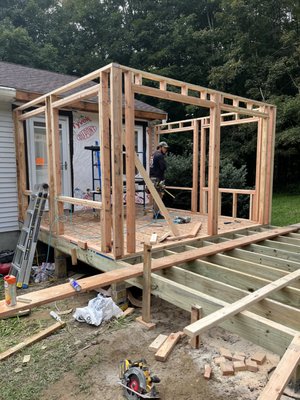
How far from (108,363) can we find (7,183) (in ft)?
15.3

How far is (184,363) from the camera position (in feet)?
9.14

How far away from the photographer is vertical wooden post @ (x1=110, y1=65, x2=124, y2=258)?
143 inches

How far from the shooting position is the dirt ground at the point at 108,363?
2.46m

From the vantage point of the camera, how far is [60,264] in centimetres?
539

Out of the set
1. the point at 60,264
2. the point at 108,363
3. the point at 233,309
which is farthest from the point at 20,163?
the point at 233,309

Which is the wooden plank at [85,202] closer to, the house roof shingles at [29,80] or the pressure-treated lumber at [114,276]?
the pressure-treated lumber at [114,276]

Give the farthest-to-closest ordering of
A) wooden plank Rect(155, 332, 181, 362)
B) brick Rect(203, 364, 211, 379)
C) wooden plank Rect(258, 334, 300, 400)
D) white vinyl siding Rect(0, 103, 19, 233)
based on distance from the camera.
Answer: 1. white vinyl siding Rect(0, 103, 19, 233)
2. wooden plank Rect(155, 332, 181, 362)
3. brick Rect(203, 364, 211, 379)
4. wooden plank Rect(258, 334, 300, 400)

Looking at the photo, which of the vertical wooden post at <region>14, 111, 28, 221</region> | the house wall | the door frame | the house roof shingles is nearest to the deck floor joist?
the vertical wooden post at <region>14, 111, 28, 221</region>

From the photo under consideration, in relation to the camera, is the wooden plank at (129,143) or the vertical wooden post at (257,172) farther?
the vertical wooden post at (257,172)

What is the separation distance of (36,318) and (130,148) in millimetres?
2459

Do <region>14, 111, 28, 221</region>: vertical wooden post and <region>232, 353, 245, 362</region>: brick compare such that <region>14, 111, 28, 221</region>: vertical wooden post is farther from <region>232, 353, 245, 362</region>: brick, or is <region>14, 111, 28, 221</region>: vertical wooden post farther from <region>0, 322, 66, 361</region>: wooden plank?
<region>232, 353, 245, 362</region>: brick

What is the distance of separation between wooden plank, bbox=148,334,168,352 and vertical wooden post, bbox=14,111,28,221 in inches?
166

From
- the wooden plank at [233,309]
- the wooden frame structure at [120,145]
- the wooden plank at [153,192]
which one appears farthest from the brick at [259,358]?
the wooden plank at [153,192]

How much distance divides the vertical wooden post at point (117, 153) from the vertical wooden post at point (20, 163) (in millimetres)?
3199
